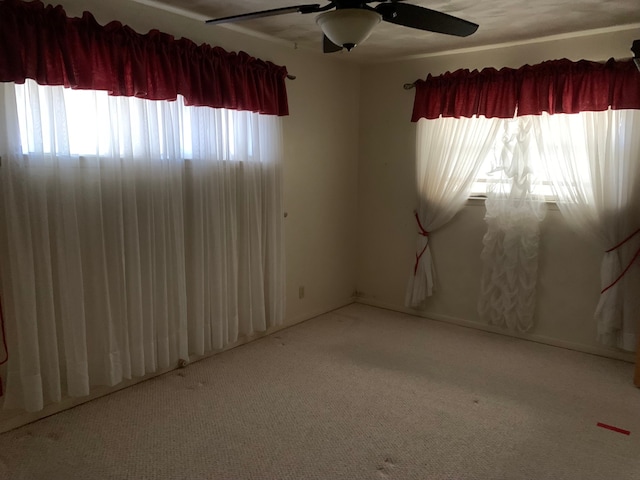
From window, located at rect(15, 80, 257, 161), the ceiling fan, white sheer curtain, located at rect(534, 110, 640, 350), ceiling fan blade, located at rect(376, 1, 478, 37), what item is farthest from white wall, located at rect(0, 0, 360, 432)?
white sheer curtain, located at rect(534, 110, 640, 350)

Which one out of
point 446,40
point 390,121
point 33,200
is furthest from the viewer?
point 390,121

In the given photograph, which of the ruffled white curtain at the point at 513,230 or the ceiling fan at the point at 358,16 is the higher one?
the ceiling fan at the point at 358,16

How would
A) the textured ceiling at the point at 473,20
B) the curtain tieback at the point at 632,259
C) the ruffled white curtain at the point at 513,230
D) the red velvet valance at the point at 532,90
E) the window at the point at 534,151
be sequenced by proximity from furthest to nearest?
1. the ruffled white curtain at the point at 513,230
2. the window at the point at 534,151
3. the curtain tieback at the point at 632,259
4. the red velvet valance at the point at 532,90
5. the textured ceiling at the point at 473,20

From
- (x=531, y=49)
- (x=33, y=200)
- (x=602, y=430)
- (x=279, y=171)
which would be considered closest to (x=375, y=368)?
(x=602, y=430)

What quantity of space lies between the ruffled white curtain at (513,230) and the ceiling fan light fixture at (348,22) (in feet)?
7.31

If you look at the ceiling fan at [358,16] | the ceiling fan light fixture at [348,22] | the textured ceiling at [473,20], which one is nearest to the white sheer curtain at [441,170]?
the textured ceiling at [473,20]

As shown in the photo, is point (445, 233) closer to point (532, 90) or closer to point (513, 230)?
point (513, 230)

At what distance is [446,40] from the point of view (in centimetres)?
365

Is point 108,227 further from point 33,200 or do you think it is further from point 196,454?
point 196,454

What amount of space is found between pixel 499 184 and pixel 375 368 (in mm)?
1825

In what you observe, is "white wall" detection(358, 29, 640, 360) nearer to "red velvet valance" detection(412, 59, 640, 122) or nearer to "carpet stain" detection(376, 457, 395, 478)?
"red velvet valance" detection(412, 59, 640, 122)

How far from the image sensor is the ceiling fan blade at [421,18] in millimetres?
1946

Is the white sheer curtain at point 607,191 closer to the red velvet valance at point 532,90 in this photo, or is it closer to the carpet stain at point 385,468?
the red velvet valance at point 532,90

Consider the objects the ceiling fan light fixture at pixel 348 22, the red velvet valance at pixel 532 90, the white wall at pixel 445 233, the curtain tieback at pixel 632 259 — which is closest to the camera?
the ceiling fan light fixture at pixel 348 22
